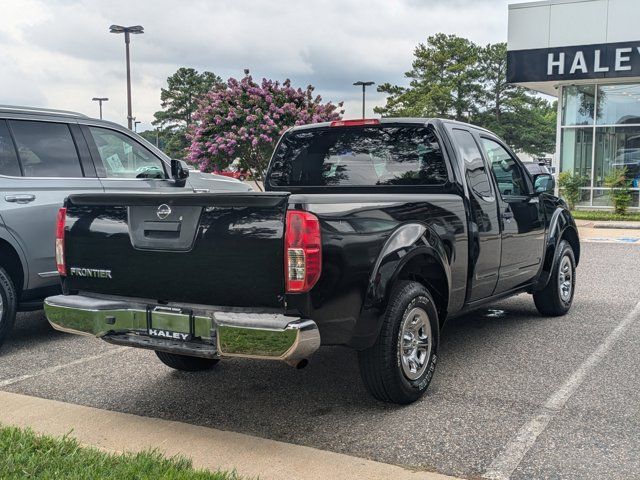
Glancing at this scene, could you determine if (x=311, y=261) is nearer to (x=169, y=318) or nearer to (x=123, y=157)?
(x=169, y=318)

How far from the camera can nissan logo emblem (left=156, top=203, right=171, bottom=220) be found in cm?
405

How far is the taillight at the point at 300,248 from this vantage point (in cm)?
371

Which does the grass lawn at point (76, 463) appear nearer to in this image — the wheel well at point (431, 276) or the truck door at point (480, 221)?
the wheel well at point (431, 276)

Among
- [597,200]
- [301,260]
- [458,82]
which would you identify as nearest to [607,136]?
[597,200]

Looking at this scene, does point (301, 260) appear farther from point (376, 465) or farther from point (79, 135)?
point (79, 135)

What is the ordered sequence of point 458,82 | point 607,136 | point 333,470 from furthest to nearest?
point 458,82 < point 607,136 < point 333,470

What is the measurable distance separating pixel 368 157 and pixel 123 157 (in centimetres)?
289

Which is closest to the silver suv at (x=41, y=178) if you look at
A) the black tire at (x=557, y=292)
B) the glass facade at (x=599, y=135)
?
the black tire at (x=557, y=292)

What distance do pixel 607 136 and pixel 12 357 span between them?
1997 centimetres

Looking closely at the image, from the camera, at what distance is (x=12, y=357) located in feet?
19.3

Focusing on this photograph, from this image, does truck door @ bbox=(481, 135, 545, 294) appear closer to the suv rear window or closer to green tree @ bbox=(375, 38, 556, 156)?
the suv rear window

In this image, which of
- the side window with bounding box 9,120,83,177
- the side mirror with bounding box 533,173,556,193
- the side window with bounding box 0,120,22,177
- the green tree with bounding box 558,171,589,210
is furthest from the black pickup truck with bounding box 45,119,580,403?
the green tree with bounding box 558,171,589,210

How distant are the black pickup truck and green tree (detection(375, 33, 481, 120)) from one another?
48.9 meters

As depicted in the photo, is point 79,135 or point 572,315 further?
point 572,315
